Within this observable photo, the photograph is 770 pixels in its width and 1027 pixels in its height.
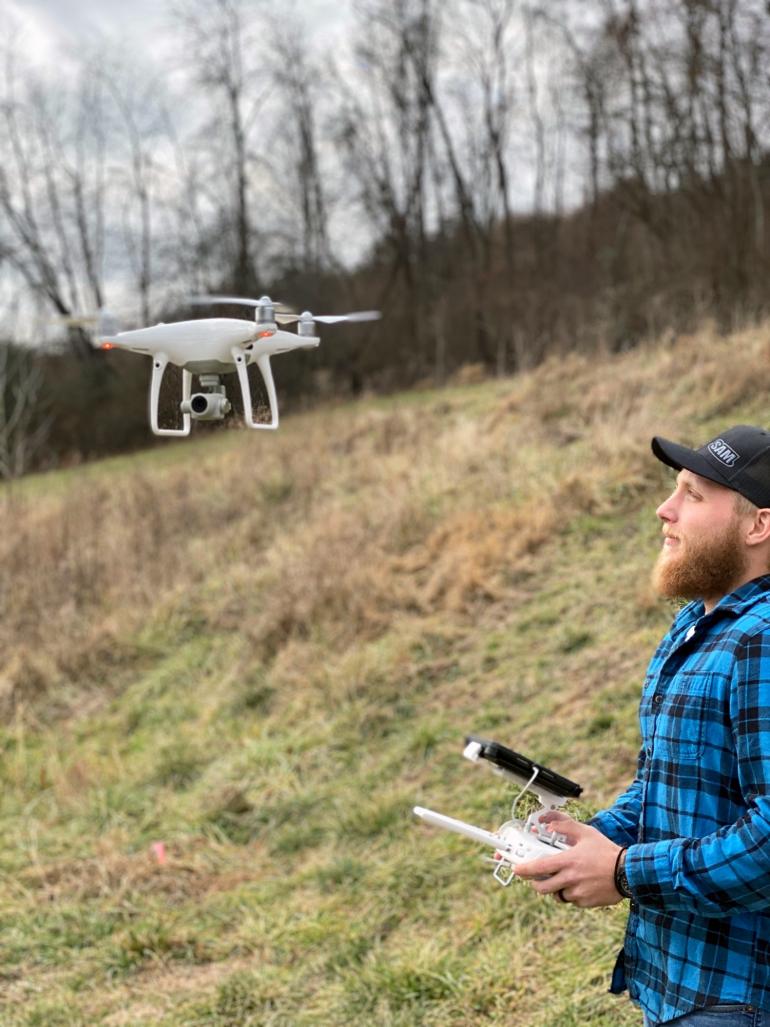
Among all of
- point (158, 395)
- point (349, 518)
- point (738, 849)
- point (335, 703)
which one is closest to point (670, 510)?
point (738, 849)

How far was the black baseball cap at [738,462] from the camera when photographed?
1738 millimetres

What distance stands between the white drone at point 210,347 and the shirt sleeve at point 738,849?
874mm

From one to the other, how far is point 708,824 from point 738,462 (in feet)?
2.10

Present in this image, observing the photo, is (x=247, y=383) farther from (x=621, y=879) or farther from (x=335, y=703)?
(x=335, y=703)

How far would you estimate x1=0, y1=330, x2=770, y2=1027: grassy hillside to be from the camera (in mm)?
4043

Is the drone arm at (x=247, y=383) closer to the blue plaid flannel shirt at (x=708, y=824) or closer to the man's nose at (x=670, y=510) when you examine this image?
the man's nose at (x=670, y=510)

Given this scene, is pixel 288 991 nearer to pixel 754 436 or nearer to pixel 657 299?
pixel 754 436

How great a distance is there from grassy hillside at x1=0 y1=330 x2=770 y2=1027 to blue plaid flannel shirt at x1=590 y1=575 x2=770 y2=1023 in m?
1.72

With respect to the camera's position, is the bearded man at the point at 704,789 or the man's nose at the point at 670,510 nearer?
the bearded man at the point at 704,789

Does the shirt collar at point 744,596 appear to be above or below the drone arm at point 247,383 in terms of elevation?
below

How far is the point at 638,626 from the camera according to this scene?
5918 mm

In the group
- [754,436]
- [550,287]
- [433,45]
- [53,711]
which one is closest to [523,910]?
[754,436]

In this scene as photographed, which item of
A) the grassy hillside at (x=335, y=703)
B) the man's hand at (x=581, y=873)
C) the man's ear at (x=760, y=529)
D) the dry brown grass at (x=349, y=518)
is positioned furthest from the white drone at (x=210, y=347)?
the dry brown grass at (x=349, y=518)

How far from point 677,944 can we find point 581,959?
2067mm
